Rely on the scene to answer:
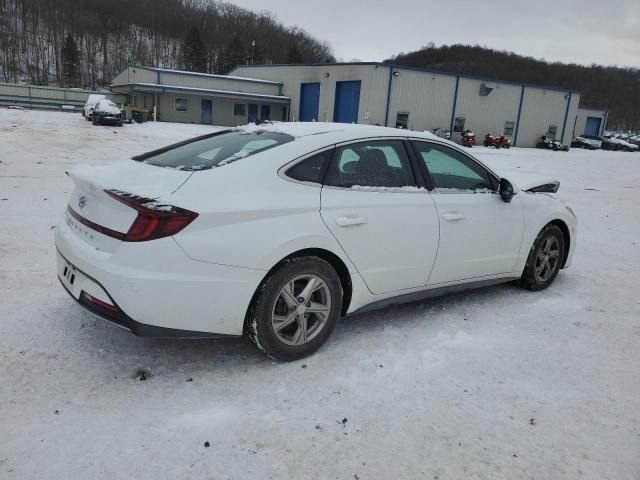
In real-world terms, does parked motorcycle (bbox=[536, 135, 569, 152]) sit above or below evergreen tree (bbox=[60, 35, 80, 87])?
below

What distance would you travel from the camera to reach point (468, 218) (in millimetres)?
4035

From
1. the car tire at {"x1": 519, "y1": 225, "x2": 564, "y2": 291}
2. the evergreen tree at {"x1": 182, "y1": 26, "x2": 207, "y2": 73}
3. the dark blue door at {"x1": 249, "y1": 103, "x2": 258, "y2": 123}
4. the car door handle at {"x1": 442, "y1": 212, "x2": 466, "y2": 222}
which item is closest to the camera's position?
the car door handle at {"x1": 442, "y1": 212, "x2": 466, "y2": 222}

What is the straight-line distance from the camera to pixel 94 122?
2741cm

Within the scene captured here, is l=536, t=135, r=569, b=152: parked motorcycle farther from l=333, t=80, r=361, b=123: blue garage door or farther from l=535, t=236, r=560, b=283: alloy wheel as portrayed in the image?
l=535, t=236, r=560, b=283: alloy wheel

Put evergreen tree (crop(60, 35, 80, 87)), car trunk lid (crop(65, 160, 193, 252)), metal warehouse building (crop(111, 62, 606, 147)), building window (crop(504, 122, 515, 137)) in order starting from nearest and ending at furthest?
car trunk lid (crop(65, 160, 193, 252)) → metal warehouse building (crop(111, 62, 606, 147)) → building window (crop(504, 122, 515, 137)) → evergreen tree (crop(60, 35, 80, 87))

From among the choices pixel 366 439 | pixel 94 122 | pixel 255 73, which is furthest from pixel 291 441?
pixel 255 73

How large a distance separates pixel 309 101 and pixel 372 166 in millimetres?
→ 36593

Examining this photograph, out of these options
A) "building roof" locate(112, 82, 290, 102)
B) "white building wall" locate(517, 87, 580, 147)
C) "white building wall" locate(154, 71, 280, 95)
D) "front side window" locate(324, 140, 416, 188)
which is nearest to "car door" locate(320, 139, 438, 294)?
"front side window" locate(324, 140, 416, 188)

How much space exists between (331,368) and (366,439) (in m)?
0.73

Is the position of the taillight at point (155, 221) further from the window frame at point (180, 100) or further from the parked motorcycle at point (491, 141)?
the window frame at point (180, 100)

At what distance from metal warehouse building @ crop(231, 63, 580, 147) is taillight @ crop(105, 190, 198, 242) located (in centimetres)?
3040

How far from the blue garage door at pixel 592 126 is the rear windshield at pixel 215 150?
59.4 m

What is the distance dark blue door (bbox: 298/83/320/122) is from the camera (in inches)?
1480

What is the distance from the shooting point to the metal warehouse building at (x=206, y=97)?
39.5 metres
